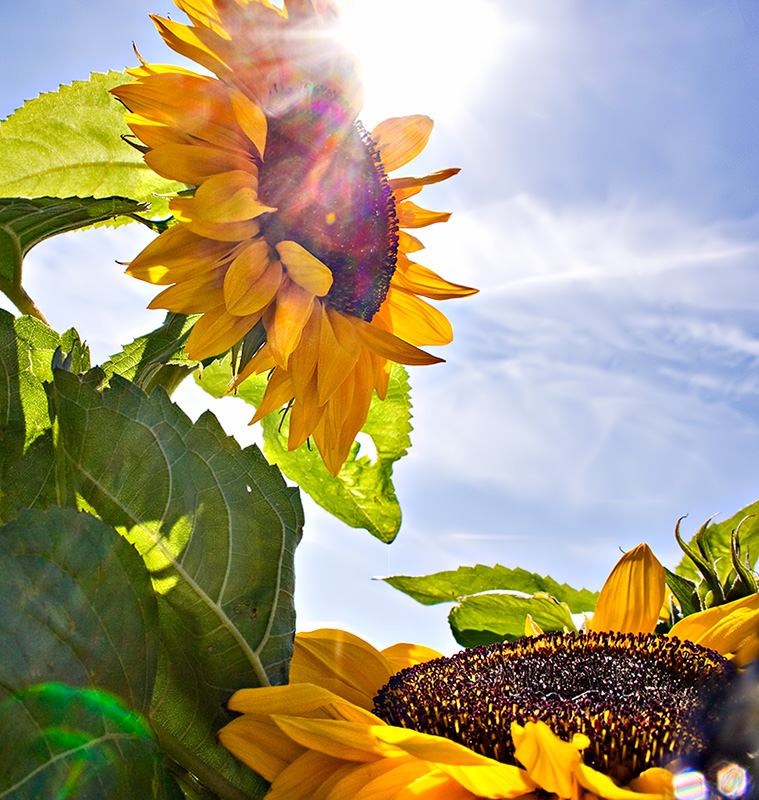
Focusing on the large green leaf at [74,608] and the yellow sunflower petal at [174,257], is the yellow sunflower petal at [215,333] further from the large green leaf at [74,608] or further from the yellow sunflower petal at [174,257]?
the large green leaf at [74,608]

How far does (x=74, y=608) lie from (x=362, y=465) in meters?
0.49

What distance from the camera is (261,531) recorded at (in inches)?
19.4

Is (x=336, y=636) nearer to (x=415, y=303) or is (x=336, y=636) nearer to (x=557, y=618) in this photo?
(x=557, y=618)

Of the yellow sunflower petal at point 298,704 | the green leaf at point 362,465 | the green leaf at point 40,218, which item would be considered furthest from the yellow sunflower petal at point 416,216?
the yellow sunflower petal at point 298,704

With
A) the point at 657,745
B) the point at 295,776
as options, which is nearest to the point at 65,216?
the point at 295,776

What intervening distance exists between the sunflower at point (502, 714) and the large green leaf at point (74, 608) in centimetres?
8

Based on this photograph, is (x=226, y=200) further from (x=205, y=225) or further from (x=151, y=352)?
(x=151, y=352)

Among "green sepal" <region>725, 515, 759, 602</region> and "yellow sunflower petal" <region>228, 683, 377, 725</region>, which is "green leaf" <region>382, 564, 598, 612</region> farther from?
"yellow sunflower petal" <region>228, 683, 377, 725</region>

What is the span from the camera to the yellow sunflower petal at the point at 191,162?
22.0 inches

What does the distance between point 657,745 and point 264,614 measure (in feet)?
0.79

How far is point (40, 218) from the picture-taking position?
0.60 metres

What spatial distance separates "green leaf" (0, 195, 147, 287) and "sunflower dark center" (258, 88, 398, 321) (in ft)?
0.38

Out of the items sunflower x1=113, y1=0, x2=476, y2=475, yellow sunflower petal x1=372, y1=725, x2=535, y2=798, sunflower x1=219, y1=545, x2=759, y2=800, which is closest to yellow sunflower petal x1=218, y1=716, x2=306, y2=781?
sunflower x1=219, y1=545, x2=759, y2=800

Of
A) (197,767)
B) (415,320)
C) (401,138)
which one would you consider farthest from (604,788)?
(401,138)
